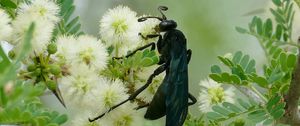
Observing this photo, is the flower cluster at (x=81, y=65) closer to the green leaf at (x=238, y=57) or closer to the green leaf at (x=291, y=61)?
the green leaf at (x=238, y=57)

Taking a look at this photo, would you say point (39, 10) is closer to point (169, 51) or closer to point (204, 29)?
point (169, 51)

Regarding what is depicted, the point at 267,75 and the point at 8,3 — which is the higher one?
the point at 8,3

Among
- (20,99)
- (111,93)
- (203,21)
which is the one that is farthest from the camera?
(203,21)

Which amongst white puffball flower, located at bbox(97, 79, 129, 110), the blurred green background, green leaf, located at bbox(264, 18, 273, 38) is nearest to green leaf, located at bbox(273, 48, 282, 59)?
green leaf, located at bbox(264, 18, 273, 38)

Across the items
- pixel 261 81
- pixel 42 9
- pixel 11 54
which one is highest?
pixel 42 9

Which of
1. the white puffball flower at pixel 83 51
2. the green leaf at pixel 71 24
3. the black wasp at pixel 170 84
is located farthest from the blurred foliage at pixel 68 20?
the black wasp at pixel 170 84

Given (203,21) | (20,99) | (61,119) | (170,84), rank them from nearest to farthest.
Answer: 1. (20,99)
2. (61,119)
3. (170,84)
4. (203,21)

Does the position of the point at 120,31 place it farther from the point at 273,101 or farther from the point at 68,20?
the point at 273,101

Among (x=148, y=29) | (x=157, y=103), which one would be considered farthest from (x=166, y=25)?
(x=157, y=103)
